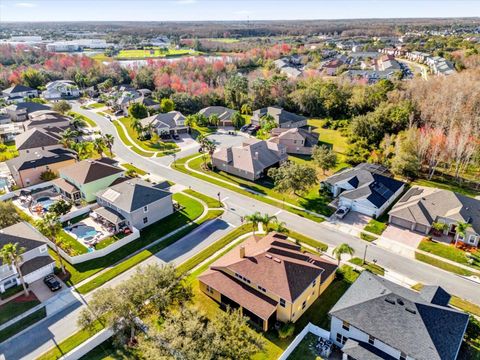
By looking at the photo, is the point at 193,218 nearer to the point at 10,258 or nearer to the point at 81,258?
the point at 81,258

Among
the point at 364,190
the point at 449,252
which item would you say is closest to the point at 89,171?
the point at 364,190

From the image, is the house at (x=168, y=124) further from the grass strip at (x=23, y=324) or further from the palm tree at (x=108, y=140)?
the grass strip at (x=23, y=324)

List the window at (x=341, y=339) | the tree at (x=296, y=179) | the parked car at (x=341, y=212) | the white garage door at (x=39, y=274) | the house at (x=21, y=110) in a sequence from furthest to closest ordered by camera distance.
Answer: the house at (x=21, y=110) < the tree at (x=296, y=179) < the parked car at (x=341, y=212) < the white garage door at (x=39, y=274) < the window at (x=341, y=339)

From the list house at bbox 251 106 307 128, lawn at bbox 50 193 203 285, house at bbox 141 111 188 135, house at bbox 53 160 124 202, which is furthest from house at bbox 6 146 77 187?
house at bbox 251 106 307 128

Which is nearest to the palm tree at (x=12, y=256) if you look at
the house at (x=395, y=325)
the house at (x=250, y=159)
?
the house at (x=395, y=325)

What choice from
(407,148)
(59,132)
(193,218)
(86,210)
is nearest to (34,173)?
(86,210)

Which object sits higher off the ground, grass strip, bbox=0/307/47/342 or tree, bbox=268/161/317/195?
tree, bbox=268/161/317/195

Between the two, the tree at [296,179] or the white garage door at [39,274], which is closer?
the white garage door at [39,274]

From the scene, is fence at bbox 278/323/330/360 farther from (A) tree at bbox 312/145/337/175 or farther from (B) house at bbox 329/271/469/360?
(A) tree at bbox 312/145/337/175
